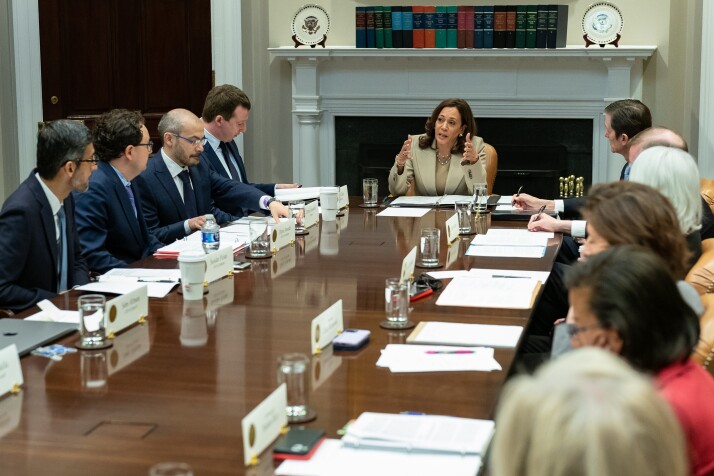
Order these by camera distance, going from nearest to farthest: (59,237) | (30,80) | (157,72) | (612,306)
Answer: (612,306) < (59,237) < (30,80) < (157,72)

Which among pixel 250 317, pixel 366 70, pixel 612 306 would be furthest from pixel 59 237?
pixel 366 70

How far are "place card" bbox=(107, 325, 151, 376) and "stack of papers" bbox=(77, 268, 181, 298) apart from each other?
0.40 m

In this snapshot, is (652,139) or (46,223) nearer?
(46,223)

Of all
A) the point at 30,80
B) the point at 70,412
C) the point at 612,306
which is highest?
the point at 30,80

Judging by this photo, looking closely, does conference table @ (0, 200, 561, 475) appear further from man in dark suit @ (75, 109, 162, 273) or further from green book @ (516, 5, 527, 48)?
green book @ (516, 5, 527, 48)

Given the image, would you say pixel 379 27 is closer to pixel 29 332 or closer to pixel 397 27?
pixel 397 27

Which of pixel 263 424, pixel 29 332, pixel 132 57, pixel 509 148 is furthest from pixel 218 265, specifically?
pixel 509 148

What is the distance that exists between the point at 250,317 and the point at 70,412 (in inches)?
33.2

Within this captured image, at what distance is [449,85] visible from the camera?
7633mm

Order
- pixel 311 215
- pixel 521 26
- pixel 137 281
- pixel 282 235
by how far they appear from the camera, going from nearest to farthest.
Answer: pixel 137 281
pixel 282 235
pixel 311 215
pixel 521 26

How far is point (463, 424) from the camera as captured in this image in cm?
191

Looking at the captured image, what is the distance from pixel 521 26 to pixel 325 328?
5292 mm

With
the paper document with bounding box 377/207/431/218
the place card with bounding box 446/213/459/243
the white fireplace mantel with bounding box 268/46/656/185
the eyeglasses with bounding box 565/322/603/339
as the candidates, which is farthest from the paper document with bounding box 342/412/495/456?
the white fireplace mantel with bounding box 268/46/656/185

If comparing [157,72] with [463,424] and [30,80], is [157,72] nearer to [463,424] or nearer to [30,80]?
[30,80]
